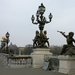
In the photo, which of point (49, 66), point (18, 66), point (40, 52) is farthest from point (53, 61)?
point (18, 66)

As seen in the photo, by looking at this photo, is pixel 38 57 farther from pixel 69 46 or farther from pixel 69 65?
pixel 69 65

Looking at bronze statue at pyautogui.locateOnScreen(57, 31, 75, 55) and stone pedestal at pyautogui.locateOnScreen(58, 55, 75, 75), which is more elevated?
bronze statue at pyautogui.locateOnScreen(57, 31, 75, 55)

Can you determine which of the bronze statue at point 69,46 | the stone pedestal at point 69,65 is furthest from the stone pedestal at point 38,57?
the stone pedestal at point 69,65

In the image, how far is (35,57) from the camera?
71.9 feet

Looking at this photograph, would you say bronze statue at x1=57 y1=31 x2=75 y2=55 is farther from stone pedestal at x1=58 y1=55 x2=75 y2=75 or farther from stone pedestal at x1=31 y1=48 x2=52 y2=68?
stone pedestal at x1=31 y1=48 x2=52 y2=68

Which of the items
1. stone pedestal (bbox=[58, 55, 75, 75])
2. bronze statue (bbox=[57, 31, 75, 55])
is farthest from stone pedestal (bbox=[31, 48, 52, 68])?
stone pedestal (bbox=[58, 55, 75, 75])

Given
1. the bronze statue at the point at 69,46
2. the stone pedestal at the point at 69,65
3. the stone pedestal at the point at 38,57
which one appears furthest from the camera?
the stone pedestal at the point at 38,57

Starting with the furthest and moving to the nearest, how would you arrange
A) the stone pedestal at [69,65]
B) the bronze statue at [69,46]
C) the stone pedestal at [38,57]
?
1. the stone pedestal at [38,57]
2. the bronze statue at [69,46]
3. the stone pedestal at [69,65]

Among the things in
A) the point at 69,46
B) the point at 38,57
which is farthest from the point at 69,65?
the point at 38,57

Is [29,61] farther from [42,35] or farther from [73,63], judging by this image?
[73,63]

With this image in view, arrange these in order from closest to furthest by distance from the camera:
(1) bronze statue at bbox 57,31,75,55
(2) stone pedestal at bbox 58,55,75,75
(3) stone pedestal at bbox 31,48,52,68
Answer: (2) stone pedestal at bbox 58,55,75,75 < (1) bronze statue at bbox 57,31,75,55 < (3) stone pedestal at bbox 31,48,52,68

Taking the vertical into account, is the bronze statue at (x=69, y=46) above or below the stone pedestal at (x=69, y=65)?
above

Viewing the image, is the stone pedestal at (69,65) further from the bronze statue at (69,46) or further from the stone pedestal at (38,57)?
the stone pedestal at (38,57)

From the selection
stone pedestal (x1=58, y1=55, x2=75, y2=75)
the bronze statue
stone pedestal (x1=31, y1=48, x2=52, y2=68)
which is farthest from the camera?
stone pedestal (x1=31, y1=48, x2=52, y2=68)
